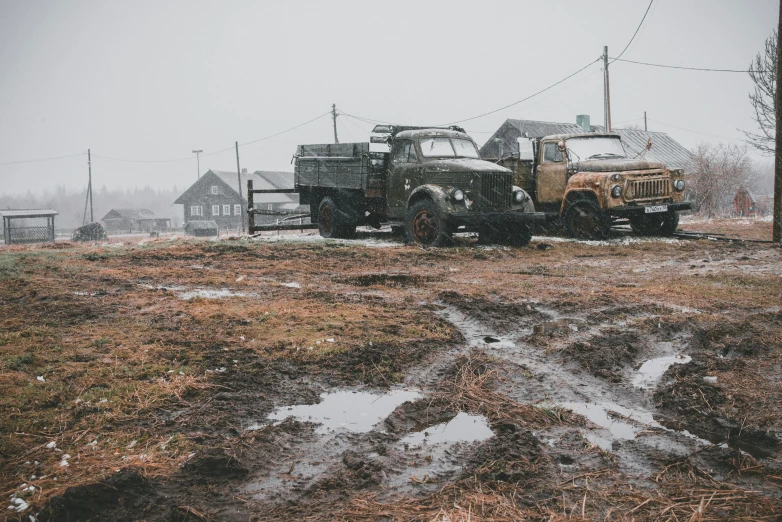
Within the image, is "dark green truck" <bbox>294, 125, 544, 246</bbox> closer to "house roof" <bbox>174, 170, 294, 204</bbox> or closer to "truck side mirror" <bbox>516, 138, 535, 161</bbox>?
"truck side mirror" <bbox>516, 138, 535, 161</bbox>

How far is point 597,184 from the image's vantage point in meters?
12.9

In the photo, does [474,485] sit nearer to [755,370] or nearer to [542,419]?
[542,419]

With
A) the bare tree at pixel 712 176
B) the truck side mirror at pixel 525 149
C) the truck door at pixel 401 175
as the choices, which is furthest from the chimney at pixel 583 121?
the truck door at pixel 401 175

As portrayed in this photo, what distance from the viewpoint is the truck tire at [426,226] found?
11664 mm

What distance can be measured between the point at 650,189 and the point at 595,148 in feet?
5.44

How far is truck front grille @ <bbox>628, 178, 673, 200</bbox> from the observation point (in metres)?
13.1

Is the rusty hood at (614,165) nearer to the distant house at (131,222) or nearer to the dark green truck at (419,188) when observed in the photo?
the dark green truck at (419,188)

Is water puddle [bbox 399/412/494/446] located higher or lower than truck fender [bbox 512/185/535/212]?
lower

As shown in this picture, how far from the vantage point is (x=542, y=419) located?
3234mm

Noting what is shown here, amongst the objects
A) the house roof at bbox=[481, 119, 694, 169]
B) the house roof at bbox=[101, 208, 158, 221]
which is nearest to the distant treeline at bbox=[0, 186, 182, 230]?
the house roof at bbox=[101, 208, 158, 221]

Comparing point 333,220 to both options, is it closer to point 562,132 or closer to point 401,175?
point 401,175

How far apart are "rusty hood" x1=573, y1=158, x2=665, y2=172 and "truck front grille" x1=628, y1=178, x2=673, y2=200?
345 millimetres

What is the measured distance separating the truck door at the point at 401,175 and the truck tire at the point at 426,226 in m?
0.55

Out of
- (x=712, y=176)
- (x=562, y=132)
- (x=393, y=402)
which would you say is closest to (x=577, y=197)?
(x=393, y=402)
